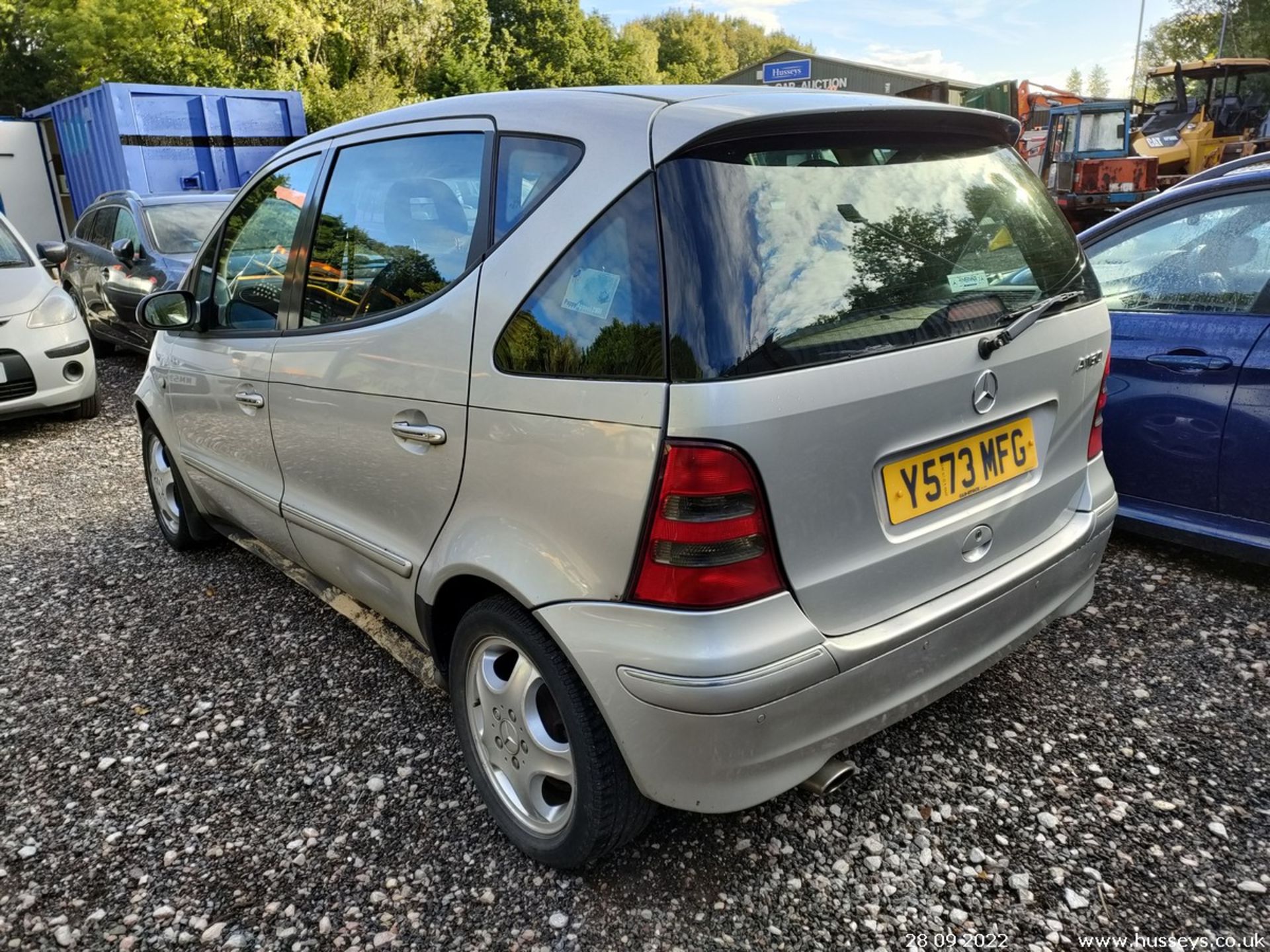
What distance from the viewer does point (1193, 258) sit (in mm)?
3475

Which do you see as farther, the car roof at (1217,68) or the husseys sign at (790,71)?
the husseys sign at (790,71)

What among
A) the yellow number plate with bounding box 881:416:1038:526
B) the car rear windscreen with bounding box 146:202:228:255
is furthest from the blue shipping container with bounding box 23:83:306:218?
the yellow number plate with bounding box 881:416:1038:526

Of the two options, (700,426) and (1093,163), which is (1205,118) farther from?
(700,426)

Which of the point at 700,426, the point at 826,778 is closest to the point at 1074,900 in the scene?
the point at 826,778

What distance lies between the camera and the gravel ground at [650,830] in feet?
6.79

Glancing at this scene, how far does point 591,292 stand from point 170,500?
10.8 feet

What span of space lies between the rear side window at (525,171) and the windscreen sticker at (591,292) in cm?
26

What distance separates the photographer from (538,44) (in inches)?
1667

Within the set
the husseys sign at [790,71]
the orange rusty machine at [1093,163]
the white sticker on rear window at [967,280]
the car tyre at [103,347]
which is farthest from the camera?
the husseys sign at [790,71]

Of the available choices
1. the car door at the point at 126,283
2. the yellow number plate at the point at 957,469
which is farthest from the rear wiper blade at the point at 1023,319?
the car door at the point at 126,283

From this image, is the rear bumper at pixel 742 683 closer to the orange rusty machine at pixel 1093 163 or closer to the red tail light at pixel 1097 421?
the red tail light at pixel 1097 421

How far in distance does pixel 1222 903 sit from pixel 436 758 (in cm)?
204

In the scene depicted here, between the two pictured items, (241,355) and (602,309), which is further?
(241,355)

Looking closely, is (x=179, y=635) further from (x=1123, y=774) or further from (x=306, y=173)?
(x=1123, y=774)
